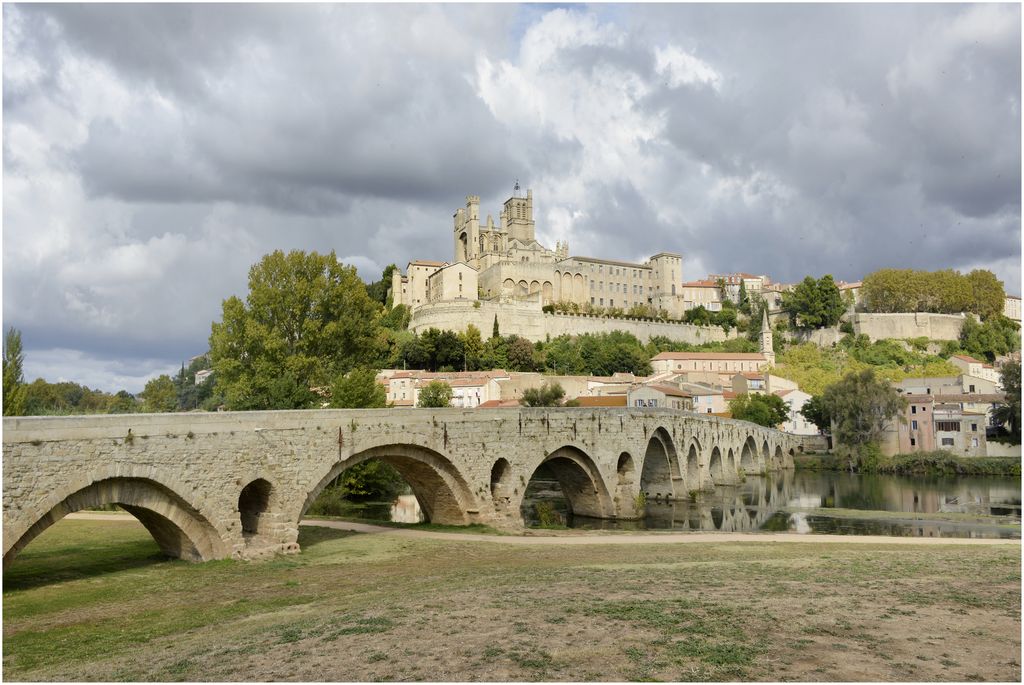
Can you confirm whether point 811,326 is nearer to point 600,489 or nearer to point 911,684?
point 600,489

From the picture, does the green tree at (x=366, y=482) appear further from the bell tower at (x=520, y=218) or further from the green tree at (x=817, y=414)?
the bell tower at (x=520, y=218)

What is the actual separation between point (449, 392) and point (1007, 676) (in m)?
54.5

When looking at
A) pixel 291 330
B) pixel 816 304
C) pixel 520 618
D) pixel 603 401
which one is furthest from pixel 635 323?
pixel 520 618

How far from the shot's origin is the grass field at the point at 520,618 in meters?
8.50

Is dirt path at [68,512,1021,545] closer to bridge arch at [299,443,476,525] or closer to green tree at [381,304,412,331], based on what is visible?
bridge arch at [299,443,476,525]

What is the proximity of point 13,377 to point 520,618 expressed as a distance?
23327 mm

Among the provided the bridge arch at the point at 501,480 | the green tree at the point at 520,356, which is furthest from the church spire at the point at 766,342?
the bridge arch at the point at 501,480

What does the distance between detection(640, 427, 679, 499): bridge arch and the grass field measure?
22.3 meters

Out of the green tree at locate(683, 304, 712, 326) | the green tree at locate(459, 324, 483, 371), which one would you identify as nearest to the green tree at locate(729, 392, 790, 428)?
the green tree at locate(459, 324, 483, 371)

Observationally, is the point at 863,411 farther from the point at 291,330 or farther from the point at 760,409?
the point at 291,330

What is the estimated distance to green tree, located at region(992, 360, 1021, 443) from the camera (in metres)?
57.2

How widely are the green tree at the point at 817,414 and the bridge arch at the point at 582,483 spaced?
41036 mm

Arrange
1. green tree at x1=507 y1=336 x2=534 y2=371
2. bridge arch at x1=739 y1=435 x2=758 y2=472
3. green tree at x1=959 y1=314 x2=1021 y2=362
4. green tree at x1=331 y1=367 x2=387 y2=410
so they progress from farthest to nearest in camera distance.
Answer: green tree at x1=959 y1=314 x2=1021 y2=362, green tree at x1=507 y1=336 x2=534 y2=371, bridge arch at x1=739 y1=435 x2=758 y2=472, green tree at x1=331 y1=367 x2=387 y2=410

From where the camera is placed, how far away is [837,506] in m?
39.7
